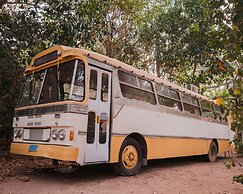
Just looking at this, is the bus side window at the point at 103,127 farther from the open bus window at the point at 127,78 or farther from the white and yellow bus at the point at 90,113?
the open bus window at the point at 127,78

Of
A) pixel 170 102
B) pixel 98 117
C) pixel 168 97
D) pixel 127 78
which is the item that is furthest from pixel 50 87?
pixel 170 102

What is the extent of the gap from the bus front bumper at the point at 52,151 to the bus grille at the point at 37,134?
0.15 m

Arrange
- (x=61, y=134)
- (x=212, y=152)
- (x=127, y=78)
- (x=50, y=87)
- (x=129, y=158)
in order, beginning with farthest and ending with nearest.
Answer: (x=212, y=152), (x=127, y=78), (x=129, y=158), (x=50, y=87), (x=61, y=134)

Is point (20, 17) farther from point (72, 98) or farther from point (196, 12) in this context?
point (196, 12)

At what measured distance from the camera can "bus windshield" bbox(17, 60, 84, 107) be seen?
560cm

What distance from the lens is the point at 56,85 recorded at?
593 cm

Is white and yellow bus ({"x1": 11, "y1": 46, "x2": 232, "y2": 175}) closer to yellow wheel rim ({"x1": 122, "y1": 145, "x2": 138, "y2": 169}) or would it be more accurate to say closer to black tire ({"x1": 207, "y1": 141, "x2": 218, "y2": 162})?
yellow wheel rim ({"x1": 122, "y1": 145, "x2": 138, "y2": 169})

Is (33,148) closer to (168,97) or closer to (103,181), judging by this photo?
(103,181)

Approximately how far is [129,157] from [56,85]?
2499 millimetres

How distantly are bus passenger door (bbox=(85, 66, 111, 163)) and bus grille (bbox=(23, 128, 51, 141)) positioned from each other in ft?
2.79

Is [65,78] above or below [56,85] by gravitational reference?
above

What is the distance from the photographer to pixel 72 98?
17.9ft

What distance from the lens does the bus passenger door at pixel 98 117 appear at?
5660mm

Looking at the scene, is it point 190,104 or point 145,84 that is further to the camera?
point 190,104
